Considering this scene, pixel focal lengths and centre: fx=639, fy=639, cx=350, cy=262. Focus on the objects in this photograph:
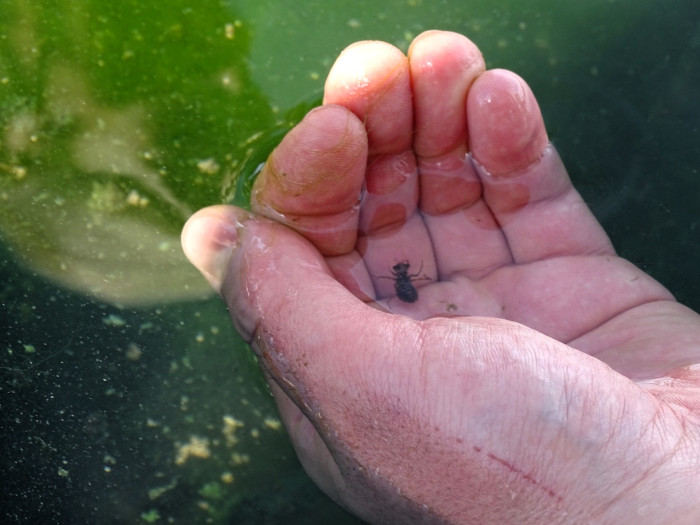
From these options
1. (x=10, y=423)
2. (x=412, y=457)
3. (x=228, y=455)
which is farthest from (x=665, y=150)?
(x=10, y=423)

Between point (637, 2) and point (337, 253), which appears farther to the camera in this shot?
point (637, 2)

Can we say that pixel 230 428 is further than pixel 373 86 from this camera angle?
Yes

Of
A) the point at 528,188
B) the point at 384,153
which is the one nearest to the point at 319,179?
the point at 384,153

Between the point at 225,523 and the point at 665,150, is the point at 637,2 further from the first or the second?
the point at 225,523

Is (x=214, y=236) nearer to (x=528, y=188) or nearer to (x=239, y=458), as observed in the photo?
(x=239, y=458)

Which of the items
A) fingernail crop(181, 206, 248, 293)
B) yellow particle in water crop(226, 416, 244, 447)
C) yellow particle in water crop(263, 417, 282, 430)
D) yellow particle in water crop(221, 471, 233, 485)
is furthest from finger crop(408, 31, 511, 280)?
yellow particle in water crop(221, 471, 233, 485)
